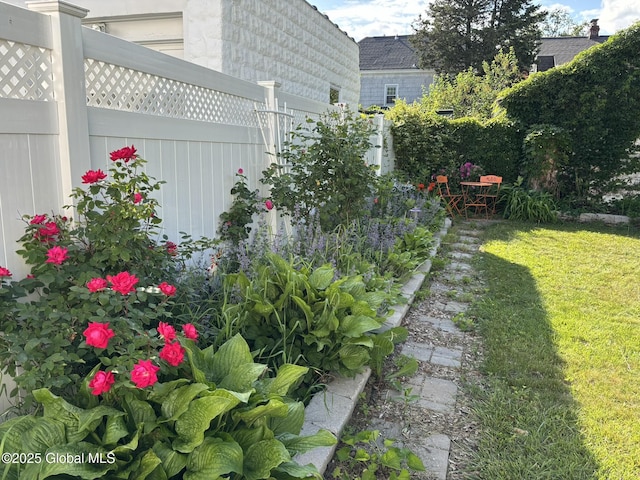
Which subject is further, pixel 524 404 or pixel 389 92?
pixel 389 92

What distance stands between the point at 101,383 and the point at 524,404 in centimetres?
213

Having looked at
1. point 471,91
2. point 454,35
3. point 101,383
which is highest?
→ point 454,35

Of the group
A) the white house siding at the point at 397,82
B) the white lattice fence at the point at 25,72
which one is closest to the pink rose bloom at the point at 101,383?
the white lattice fence at the point at 25,72

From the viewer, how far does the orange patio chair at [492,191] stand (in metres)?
8.42

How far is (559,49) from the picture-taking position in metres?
21.5

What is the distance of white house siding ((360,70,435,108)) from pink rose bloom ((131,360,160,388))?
22.5 m

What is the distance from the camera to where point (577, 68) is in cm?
811

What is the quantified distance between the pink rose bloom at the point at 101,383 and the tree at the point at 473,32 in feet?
74.5

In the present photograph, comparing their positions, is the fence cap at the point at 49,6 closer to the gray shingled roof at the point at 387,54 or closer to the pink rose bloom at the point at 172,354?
the pink rose bloom at the point at 172,354

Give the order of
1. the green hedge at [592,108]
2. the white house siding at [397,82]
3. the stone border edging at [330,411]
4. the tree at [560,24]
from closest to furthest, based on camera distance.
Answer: the stone border edging at [330,411] → the green hedge at [592,108] → the white house siding at [397,82] → the tree at [560,24]

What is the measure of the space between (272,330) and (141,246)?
823 millimetres

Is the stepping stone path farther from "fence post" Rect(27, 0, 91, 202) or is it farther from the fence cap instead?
the fence cap

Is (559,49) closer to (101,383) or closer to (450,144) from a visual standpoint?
(450,144)

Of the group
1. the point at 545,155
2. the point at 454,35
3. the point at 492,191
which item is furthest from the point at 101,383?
the point at 454,35
